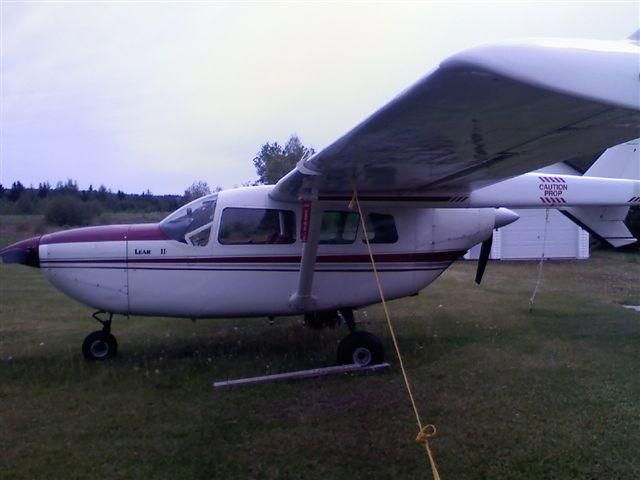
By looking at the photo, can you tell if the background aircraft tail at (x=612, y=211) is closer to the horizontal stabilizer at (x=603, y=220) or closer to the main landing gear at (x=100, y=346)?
the horizontal stabilizer at (x=603, y=220)

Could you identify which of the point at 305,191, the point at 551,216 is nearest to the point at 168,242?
the point at 305,191

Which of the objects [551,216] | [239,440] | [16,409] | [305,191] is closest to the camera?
[239,440]

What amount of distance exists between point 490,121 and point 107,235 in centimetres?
499

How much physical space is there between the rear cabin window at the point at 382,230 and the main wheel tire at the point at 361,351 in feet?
4.22

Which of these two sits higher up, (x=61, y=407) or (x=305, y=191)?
(x=305, y=191)

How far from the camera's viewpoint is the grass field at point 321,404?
13.9 feet

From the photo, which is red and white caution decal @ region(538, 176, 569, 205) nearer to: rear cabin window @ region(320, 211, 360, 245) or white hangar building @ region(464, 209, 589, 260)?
rear cabin window @ region(320, 211, 360, 245)

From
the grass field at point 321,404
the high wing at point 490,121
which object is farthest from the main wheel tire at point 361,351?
the high wing at point 490,121

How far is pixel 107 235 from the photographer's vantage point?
275 inches

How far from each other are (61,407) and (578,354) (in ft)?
19.0

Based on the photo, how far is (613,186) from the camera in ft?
26.7

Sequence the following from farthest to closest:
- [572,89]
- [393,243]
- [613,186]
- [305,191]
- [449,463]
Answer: [613,186] → [393,243] → [305,191] → [449,463] → [572,89]

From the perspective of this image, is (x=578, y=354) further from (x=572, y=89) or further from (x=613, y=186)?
(x=572, y=89)

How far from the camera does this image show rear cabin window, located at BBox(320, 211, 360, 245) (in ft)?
23.7
